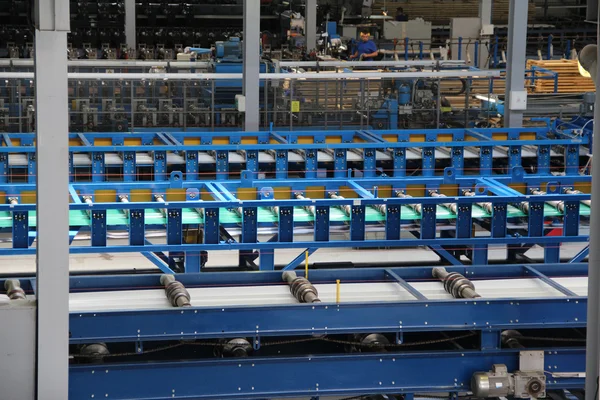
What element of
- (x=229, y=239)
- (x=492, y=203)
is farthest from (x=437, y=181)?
(x=229, y=239)

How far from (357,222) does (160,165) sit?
3.98m

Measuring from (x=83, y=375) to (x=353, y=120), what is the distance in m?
11.8

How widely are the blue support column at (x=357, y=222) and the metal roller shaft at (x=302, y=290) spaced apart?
2.47 m

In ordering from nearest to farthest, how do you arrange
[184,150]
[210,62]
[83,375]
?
1. [83,375]
2. [184,150]
3. [210,62]

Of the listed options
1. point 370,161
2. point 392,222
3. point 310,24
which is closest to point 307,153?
point 370,161

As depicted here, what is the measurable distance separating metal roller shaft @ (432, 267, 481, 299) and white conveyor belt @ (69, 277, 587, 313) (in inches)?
3.1

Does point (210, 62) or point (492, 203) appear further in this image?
point (210, 62)

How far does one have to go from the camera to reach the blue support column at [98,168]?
43.5 ft

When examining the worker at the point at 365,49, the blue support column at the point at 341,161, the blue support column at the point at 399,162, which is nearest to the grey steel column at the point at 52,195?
the blue support column at the point at 341,161

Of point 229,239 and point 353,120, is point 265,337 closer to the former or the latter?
point 229,239

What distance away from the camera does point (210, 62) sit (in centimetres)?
1920

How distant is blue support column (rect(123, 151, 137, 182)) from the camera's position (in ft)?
43.8

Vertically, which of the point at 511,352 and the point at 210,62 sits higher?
the point at 210,62

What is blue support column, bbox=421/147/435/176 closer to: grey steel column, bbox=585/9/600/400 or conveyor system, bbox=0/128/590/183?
conveyor system, bbox=0/128/590/183
